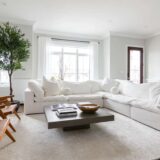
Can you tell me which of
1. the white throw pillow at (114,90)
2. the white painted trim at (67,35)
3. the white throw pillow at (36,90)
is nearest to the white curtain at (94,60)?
the white painted trim at (67,35)

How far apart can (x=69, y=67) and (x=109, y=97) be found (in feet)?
8.24

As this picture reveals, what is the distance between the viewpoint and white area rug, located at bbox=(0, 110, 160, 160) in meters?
1.83

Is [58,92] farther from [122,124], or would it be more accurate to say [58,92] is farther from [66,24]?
[66,24]

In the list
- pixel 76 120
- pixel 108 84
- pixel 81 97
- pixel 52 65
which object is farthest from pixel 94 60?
pixel 76 120

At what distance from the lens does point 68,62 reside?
19.9 ft

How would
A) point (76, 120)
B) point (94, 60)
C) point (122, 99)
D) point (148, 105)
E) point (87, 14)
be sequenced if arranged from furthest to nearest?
point (94, 60) < point (87, 14) < point (122, 99) < point (148, 105) < point (76, 120)

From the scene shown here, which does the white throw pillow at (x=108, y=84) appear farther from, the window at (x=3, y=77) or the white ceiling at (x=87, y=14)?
the window at (x=3, y=77)

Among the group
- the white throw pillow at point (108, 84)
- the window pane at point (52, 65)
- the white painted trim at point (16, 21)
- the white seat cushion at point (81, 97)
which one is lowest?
the white seat cushion at point (81, 97)

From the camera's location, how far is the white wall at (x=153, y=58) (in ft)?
19.2

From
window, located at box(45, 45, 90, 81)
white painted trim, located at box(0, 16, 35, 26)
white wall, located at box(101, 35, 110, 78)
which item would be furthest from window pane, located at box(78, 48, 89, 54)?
white painted trim, located at box(0, 16, 35, 26)

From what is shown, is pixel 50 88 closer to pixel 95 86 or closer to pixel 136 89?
pixel 95 86

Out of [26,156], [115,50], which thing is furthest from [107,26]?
[26,156]

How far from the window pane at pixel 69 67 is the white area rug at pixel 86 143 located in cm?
331

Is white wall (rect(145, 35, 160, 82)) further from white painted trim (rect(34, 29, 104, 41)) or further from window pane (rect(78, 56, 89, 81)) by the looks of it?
window pane (rect(78, 56, 89, 81))
